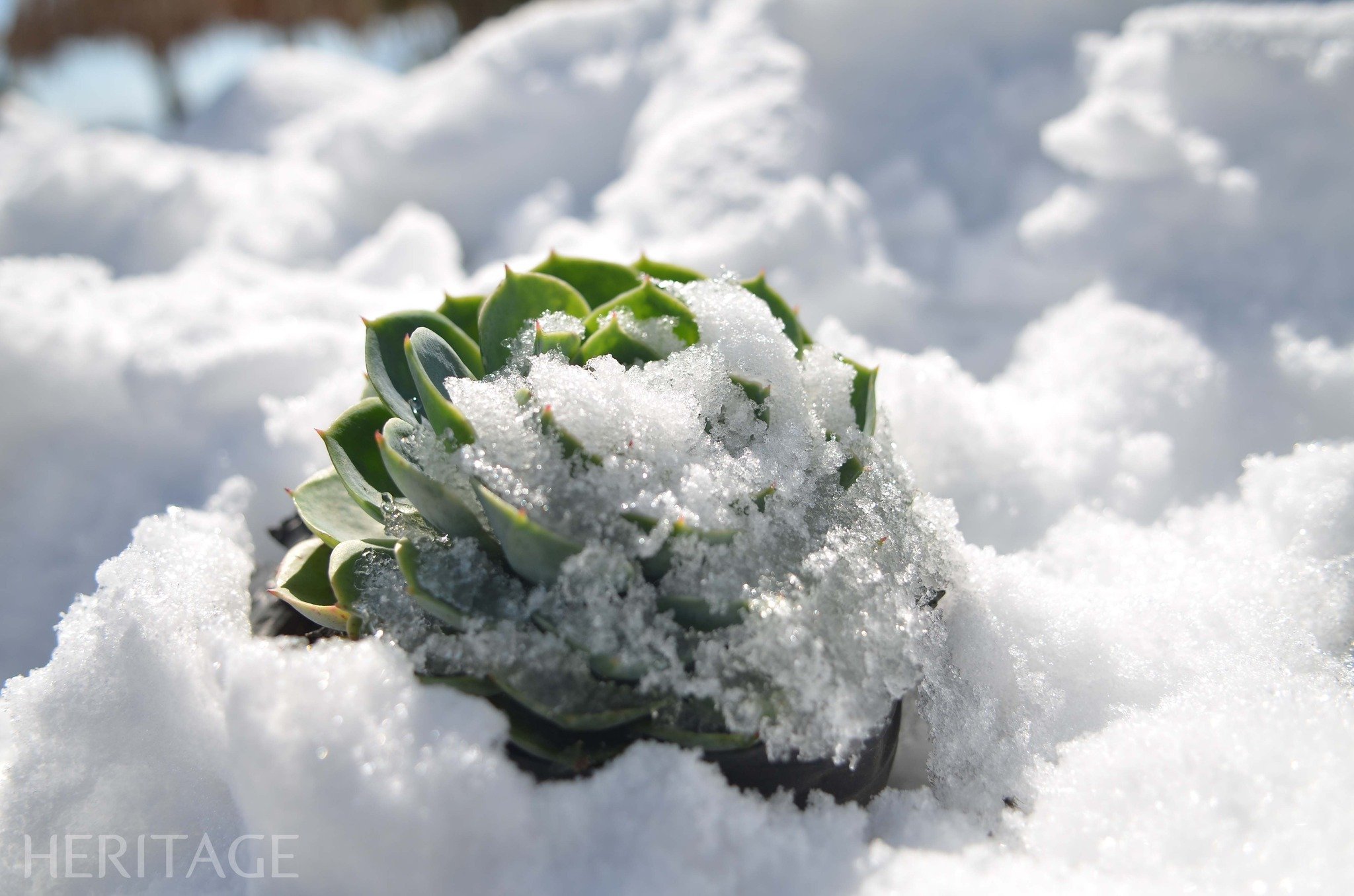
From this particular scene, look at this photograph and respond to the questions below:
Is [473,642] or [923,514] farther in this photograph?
[923,514]

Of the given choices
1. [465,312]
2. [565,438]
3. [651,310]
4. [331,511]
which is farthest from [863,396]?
[331,511]

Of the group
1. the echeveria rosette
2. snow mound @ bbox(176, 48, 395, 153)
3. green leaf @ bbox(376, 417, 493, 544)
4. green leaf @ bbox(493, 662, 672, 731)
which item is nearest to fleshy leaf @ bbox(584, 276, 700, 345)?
the echeveria rosette

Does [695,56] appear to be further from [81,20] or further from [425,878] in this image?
[81,20]

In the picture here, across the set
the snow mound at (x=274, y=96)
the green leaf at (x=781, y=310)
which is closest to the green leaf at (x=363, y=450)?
the green leaf at (x=781, y=310)

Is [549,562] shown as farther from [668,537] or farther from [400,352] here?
[400,352]

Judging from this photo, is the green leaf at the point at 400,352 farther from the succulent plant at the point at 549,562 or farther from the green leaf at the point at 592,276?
the green leaf at the point at 592,276

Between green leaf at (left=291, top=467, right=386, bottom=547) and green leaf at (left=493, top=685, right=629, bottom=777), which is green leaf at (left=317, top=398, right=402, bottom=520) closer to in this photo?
green leaf at (left=291, top=467, right=386, bottom=547)

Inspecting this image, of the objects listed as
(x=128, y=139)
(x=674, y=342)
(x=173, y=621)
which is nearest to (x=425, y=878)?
(x=173, y=621)
